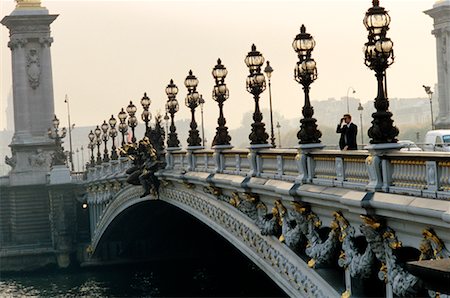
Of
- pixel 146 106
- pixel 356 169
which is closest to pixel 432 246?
pixel 356 169

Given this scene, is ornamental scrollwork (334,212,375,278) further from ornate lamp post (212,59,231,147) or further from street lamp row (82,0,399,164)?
ornate lamp post (212,59,231,147)

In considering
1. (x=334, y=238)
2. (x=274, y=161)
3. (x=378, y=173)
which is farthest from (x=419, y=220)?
(x=274, y=161)

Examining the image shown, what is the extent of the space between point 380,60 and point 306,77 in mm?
5752

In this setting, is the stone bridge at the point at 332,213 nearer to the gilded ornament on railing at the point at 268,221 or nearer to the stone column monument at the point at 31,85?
the gilded ornament on railing at the point at 268,221

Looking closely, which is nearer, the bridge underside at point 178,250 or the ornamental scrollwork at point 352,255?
the ornamental scrollwork at point 352,255


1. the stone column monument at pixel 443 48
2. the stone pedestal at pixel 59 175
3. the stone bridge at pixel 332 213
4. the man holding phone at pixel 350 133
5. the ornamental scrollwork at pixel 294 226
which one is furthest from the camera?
the stone column monument at pixel 443 48

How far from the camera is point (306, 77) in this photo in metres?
25.5

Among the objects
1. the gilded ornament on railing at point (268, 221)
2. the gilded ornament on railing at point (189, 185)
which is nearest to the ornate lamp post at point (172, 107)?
the gilded ornament on railing at point (189, 185)

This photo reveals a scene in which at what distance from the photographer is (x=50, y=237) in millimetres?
94625

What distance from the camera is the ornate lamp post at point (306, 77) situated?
25266mm

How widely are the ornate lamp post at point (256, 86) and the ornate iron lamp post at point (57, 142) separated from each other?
66.6 metres

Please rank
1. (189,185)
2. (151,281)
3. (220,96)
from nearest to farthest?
1. (220,96)
2. (189,185)
3. (151,281)

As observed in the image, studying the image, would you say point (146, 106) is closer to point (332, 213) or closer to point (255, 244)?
point (255, 244)

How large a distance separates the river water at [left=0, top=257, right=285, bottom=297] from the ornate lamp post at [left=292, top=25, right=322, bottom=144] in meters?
26.7
